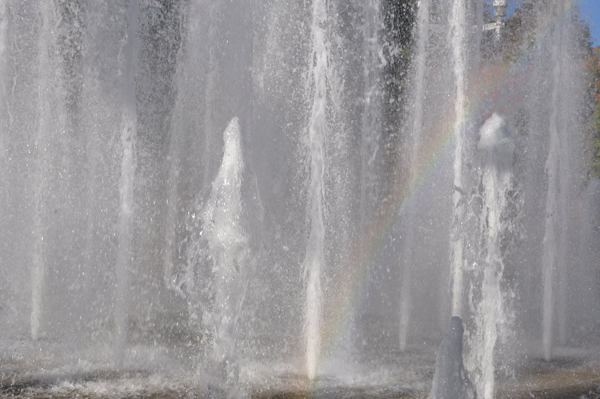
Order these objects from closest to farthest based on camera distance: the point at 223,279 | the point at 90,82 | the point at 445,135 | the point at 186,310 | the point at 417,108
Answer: the point at 223,279, the point at 90,82, the point at 186,310, the point at 445,135, the point at 417,108

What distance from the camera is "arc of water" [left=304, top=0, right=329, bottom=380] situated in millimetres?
6523


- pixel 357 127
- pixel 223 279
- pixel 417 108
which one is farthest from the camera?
pixel 357 127

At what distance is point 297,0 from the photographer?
39.1 ft

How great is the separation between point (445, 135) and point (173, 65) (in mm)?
5572

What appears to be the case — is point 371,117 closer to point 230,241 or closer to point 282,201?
point 282,201

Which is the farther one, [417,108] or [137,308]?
[417,108]

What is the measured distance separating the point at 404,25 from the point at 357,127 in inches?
118

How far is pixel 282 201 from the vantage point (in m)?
12.3

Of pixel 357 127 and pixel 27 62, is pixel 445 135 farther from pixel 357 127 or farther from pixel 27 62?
pixel 27 62

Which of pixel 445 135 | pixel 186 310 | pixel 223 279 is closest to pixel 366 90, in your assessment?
pixel 445 135

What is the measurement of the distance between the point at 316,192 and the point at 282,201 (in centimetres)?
504

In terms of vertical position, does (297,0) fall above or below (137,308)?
above

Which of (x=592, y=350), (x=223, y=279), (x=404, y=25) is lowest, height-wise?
(x=592, y=350)

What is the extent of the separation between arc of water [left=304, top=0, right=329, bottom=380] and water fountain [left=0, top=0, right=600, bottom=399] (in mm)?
29
